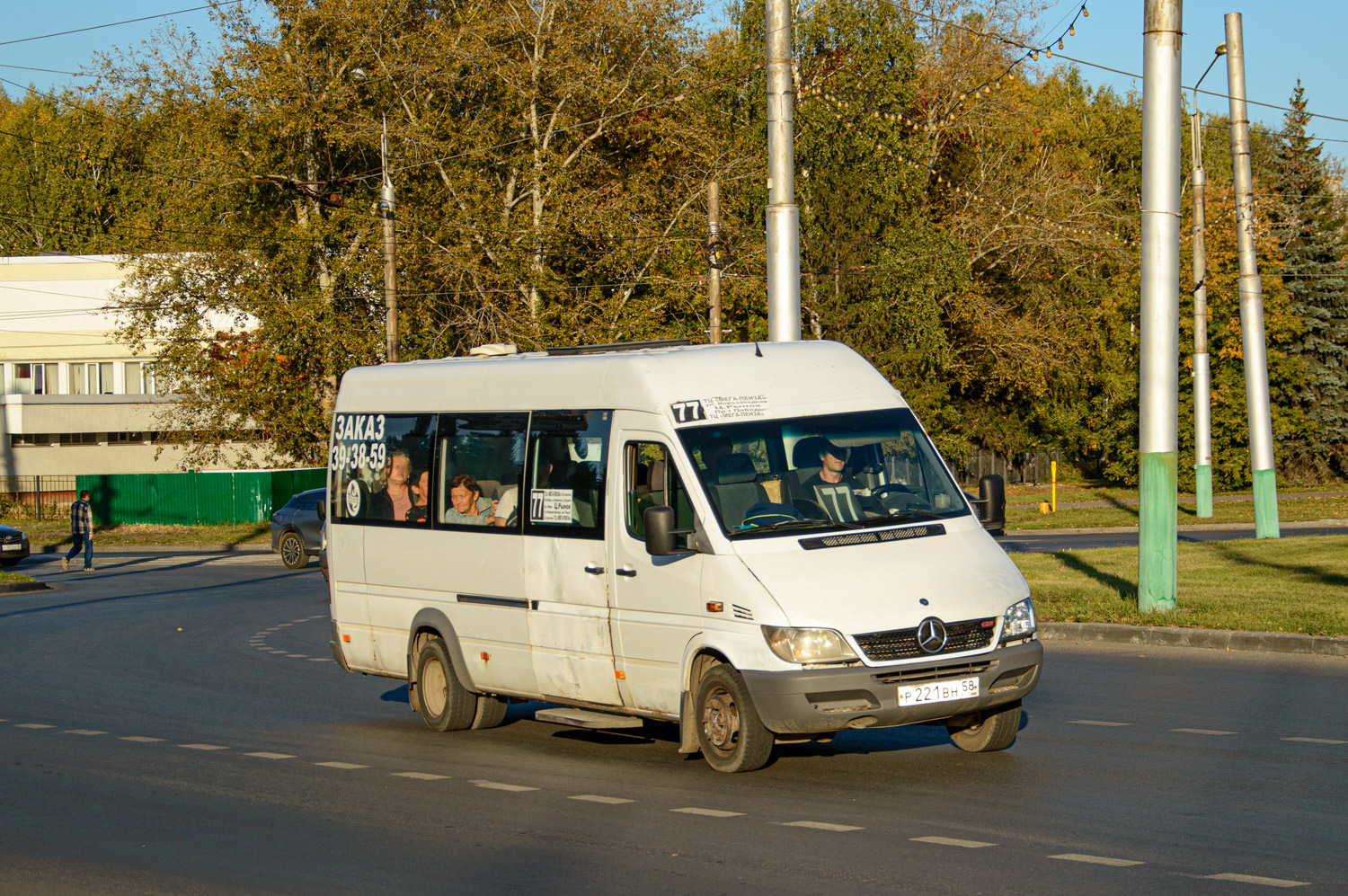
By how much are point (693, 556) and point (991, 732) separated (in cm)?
213

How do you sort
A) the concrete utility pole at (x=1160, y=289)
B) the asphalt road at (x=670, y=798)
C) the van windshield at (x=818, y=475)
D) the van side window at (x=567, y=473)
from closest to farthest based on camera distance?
1. the asphalt road at (x=670, y=798)
2. the van windshield at (x=818, y=475)
3. the van side window at (x=567, y=473)
4. the concrete utility pole at (x=1160, y=289)

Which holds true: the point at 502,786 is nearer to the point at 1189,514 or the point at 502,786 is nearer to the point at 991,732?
the point at 991,732

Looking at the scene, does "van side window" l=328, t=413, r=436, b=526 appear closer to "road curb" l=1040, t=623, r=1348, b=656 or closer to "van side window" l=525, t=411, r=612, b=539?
"van side window" l=525, t=411, r=612, b=539

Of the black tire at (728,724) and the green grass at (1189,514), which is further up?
the black tire at (728,724)

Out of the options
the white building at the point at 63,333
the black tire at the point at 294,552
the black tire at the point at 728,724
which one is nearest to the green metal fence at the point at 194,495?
the black tire at the point at 294,552

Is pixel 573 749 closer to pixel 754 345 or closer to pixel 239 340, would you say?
pixel 754 345

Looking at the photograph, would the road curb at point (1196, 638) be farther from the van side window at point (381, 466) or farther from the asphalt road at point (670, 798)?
the van side window at point (381, 466)

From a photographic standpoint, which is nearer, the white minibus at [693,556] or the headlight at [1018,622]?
the white minibus at [693,556]

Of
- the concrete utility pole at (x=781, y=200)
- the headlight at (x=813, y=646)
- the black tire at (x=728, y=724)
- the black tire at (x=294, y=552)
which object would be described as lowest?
the black tire at (x=294, y=552)

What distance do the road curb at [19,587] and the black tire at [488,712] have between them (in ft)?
67.5

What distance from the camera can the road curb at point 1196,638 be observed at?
1375 cm

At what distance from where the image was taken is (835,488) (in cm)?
938

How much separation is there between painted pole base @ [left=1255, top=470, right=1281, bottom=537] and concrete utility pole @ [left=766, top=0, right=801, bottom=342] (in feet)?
40.6

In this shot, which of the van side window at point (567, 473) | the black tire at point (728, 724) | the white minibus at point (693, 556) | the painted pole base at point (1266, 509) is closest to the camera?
the white minibus at point (693, 556)
